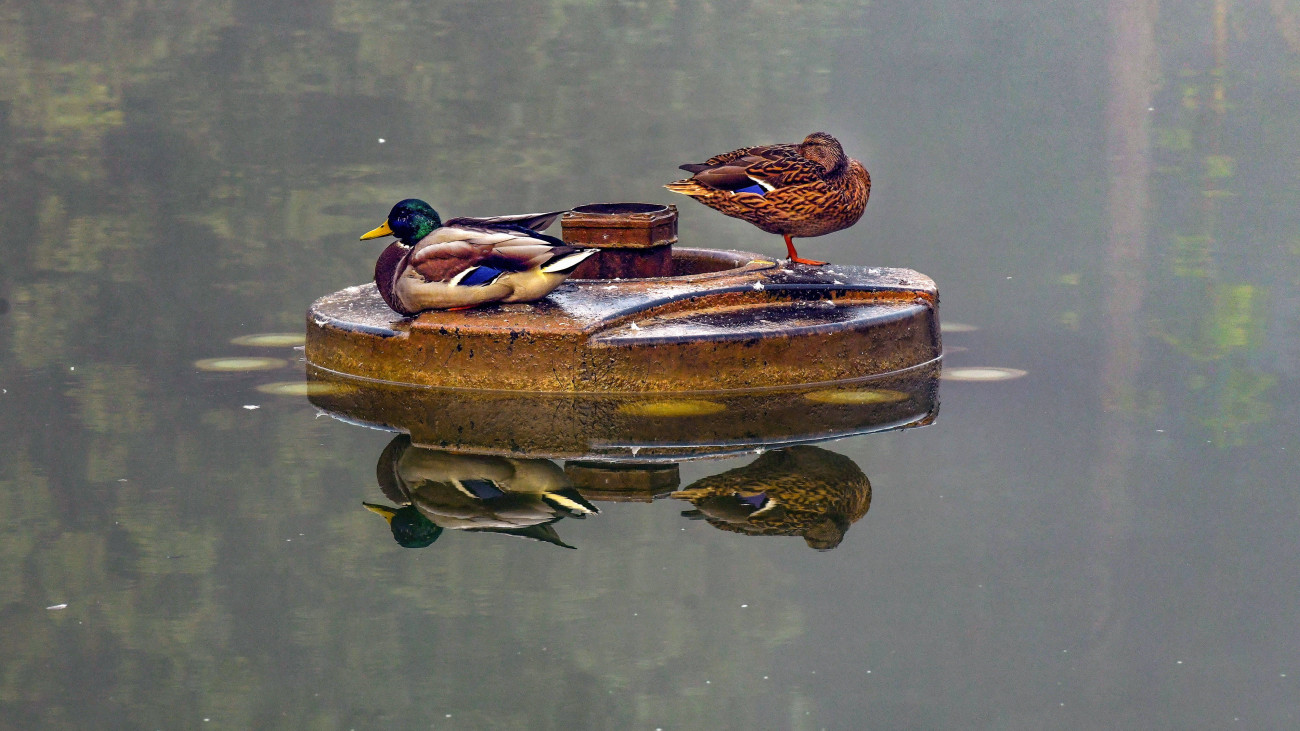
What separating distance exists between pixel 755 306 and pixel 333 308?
6.37 feet

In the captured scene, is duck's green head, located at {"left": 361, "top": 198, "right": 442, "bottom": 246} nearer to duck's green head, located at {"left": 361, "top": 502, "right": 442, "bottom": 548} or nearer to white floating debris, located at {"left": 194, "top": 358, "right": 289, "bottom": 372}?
white floating debris, located at {"left": 194, "top": 358, "right": 289, "bottom": 372}

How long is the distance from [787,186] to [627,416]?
1.68m

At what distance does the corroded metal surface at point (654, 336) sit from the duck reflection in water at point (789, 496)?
2.78ft

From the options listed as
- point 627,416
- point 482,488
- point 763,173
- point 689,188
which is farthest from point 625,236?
point 482,488

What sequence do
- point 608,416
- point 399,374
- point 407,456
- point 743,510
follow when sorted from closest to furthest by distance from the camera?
point 743,510 < point 407,456 < point 608,416 < point 399,374

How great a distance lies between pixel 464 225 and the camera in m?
6.67

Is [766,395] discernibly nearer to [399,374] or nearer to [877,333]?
[877,333]

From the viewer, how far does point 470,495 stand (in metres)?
5.21

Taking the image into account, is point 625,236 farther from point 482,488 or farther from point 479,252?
point 482,488

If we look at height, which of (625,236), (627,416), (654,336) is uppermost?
(625,236)

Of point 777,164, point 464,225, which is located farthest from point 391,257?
point 777,164

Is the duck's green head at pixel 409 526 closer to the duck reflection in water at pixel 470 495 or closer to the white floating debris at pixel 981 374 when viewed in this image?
the duck reflection in water at pixel 470 495

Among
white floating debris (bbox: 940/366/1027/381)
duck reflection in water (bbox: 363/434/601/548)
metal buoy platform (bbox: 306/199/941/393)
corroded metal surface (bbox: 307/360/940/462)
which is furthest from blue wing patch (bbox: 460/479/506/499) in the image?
white floating debris (bbox: 940/366/1027/381)

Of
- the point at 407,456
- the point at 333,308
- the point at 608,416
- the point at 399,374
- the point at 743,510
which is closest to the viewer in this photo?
the point at 743,510
